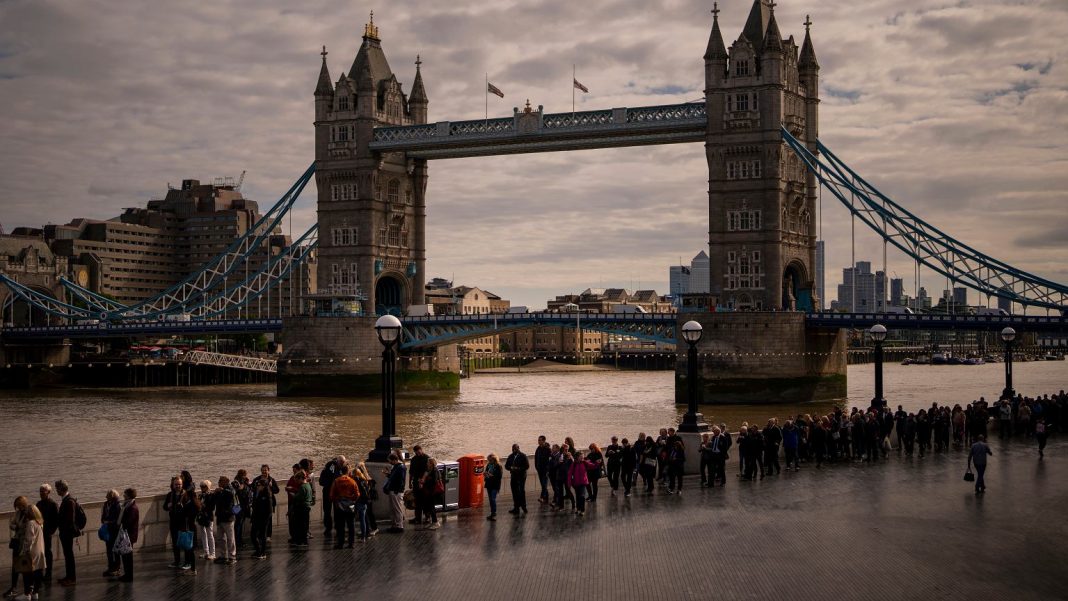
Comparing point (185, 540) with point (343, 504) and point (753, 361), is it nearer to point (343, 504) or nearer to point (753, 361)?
point (343, 504)

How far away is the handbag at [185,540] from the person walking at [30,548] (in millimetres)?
1999

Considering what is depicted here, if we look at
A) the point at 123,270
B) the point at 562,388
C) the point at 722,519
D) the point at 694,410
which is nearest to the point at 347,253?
the point at 562,388

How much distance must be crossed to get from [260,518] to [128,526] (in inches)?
84.5

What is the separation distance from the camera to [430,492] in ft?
68.8

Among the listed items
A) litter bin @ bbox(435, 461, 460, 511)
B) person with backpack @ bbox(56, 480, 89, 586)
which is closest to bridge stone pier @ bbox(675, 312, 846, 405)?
litter bin @ bbox(435, 461, 460, 511)

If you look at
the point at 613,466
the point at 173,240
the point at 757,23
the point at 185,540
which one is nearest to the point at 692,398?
the point at 613,466

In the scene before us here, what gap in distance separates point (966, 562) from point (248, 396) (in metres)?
Answer: 69.2

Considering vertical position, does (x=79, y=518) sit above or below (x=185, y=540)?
above

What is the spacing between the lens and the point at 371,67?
8638cm

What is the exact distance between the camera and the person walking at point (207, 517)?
1838 cm

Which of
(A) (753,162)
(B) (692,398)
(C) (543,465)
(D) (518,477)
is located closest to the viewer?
(D) (518,477)

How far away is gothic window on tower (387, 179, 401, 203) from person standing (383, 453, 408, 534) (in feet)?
218

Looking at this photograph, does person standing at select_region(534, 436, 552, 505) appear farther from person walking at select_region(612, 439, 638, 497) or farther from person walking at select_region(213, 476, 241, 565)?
person walking at select_region(213, 476, 241, 565)

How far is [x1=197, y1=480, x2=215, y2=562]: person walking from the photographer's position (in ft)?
60.3
